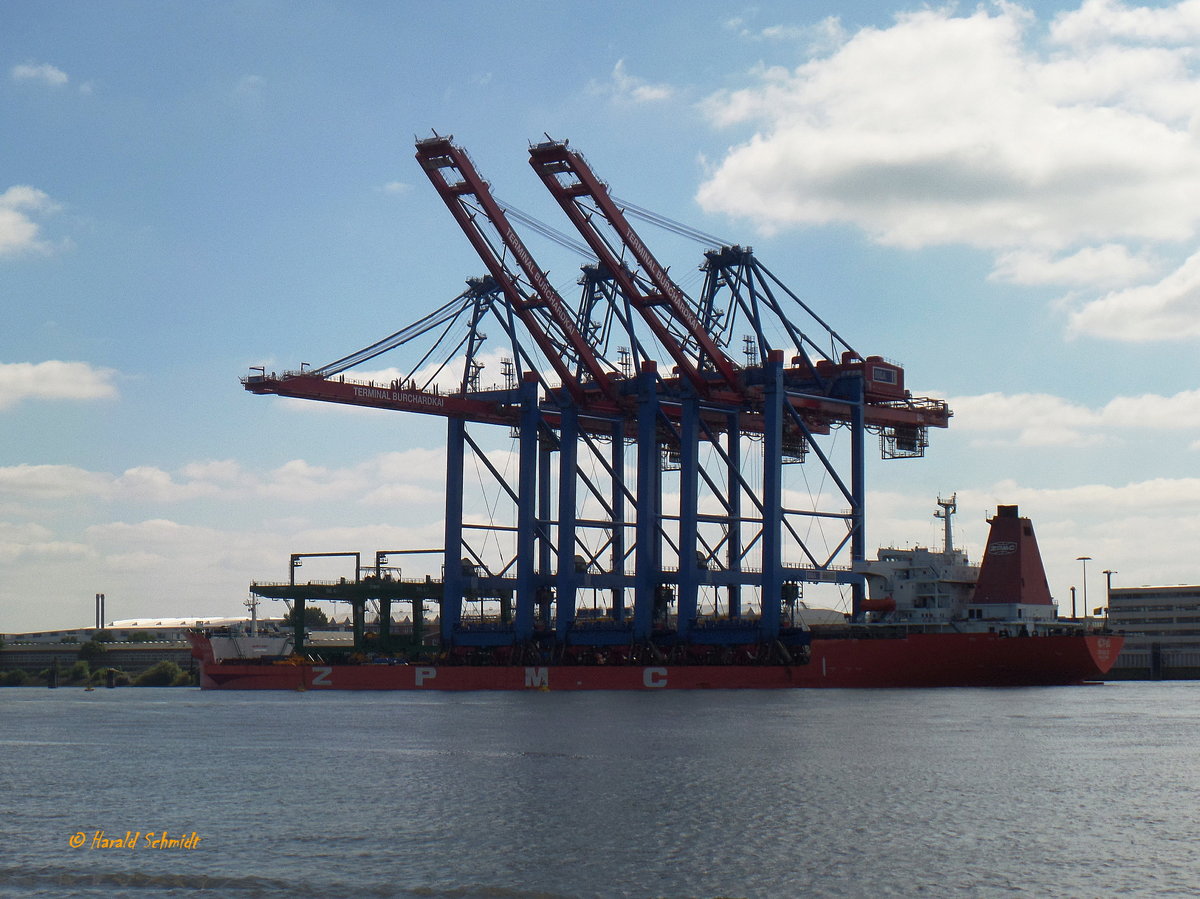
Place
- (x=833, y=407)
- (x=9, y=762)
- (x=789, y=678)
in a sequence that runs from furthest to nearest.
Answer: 1. (x=833, y=407)
2. (x=789, y=678)
3. (x=9, y=762)

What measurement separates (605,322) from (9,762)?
148 ft

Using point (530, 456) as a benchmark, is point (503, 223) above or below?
above

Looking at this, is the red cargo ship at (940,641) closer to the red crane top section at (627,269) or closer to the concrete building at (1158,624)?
the red crane top section at (627,269)

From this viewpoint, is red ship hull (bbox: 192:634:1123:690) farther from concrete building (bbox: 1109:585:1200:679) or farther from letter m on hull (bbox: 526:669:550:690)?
concrete building (bbox: 1109:585:1200:679)

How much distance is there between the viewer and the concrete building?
109 meters

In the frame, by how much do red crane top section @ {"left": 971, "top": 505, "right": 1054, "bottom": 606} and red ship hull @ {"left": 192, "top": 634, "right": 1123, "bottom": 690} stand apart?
7.08ft

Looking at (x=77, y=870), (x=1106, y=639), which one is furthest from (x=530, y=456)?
(x=77, y=870)

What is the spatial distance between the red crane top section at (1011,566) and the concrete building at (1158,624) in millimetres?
53523

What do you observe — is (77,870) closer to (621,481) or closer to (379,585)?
(621,481)

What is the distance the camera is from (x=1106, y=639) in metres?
60.8

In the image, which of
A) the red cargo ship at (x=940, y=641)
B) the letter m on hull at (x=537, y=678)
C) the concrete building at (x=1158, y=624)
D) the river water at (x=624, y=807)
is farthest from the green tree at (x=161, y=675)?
the concrete building at (x=1158, y=624)

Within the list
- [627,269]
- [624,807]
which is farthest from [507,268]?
[624,807]

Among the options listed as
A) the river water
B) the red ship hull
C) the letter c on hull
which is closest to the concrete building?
the red ship hull

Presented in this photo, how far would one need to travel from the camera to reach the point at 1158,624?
118500mm
